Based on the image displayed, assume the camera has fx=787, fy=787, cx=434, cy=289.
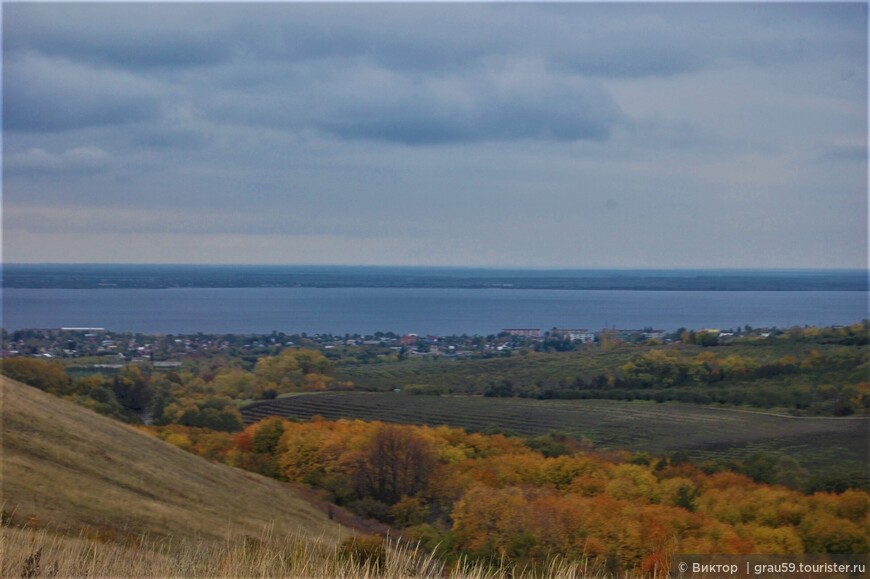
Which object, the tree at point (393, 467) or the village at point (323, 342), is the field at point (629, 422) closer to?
the tree at point (393, 467)

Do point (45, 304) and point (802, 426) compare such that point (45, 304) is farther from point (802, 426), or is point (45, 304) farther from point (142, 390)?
point (802, 426)

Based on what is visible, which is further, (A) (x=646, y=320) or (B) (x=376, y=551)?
(A) (x=646, y=320)

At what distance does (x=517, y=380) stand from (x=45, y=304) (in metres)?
36.7

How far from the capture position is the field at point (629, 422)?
2378cm

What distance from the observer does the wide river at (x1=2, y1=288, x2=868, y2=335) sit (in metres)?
50.1

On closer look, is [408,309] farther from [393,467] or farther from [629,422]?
[393,467]

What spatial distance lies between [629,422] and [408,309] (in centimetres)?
5696

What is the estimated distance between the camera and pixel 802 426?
2642 cm

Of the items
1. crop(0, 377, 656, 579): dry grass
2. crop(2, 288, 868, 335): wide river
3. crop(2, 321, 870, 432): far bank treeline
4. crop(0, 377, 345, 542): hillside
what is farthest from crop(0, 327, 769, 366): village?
crop(0, 377, 656, 579): dry grass

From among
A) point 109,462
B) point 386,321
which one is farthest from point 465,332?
point 109,462

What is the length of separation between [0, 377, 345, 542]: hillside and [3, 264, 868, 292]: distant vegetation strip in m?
17.8

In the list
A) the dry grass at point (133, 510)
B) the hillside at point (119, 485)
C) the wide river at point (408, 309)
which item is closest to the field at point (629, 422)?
the hillside at point (119, 485)

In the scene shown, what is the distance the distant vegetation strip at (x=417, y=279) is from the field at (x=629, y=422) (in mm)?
6982

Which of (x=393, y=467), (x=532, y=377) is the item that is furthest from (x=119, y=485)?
(x=532, y=377)
